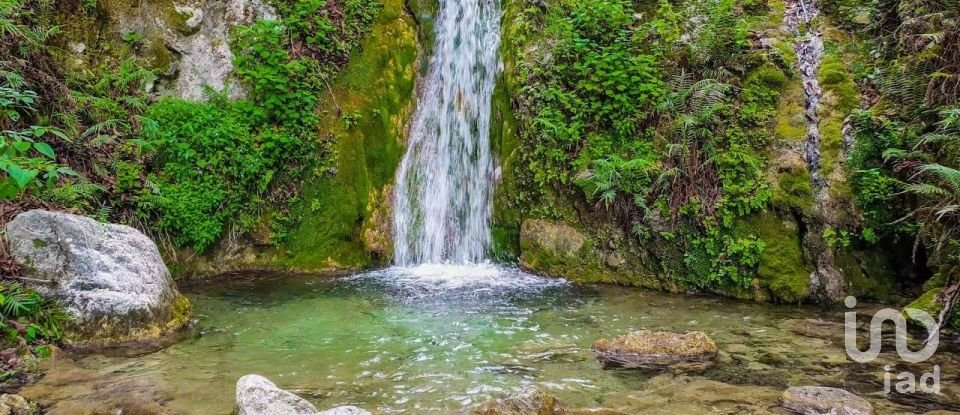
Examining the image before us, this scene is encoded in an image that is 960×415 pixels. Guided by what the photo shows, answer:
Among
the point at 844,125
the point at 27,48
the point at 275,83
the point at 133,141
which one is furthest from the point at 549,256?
the point at 27,48

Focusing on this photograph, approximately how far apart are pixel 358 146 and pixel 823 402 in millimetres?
7112

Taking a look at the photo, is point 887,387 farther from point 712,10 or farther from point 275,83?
point 275,83

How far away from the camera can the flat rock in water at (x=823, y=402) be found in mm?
3721

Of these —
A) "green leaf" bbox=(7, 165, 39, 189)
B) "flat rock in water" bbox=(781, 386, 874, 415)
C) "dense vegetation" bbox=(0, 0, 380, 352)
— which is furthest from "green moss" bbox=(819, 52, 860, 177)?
"green leaf" bbox=(7, 165, 39, 189)

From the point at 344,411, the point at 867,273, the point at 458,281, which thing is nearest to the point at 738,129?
the point at 867,273

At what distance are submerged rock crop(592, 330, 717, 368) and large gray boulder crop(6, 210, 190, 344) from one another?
14.3ft

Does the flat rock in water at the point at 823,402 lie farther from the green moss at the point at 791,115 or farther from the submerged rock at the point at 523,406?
the green moss at the point at 791,115

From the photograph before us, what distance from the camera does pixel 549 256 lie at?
8047mm

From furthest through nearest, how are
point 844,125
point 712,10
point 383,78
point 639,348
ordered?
point 383,78, point 712,10, point 844,125, point 639,348

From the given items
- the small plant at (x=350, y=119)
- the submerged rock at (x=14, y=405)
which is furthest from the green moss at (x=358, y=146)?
the submerged rock at (x=14, y=405)

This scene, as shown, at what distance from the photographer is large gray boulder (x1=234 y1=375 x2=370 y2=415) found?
139 inches

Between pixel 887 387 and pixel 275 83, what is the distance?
8128mm

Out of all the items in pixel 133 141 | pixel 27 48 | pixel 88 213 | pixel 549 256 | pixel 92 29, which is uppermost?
pixel 92 29

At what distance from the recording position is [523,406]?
3717 mm
